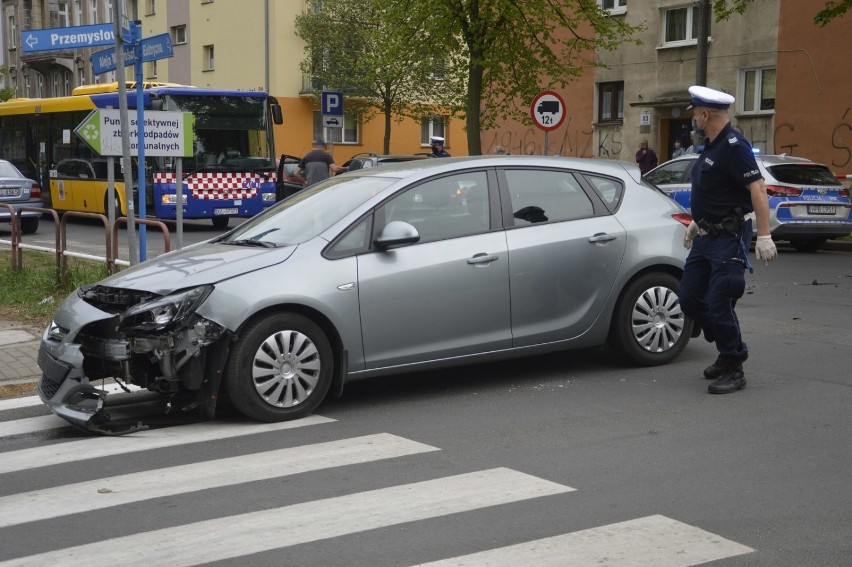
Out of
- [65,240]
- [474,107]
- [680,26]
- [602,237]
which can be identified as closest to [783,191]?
[474,107]

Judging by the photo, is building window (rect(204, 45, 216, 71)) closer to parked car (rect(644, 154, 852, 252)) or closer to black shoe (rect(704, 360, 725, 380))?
parked car (rect(644, 154, 852, 252))

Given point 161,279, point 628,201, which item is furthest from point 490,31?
point 161,279

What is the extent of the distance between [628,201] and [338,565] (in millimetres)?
4515

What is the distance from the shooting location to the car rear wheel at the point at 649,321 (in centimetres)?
793

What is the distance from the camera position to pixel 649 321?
8023 millimetres

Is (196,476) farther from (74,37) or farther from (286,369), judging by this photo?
(74,37)

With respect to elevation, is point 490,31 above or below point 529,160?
above

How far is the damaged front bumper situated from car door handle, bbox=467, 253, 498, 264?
169 centimetres

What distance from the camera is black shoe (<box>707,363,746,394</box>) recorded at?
724 cm

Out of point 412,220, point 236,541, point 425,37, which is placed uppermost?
point 425,37

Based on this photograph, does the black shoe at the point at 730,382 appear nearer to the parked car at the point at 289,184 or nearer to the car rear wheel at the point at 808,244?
the car rear wheel at the point at 808,244

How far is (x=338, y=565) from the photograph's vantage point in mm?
4297

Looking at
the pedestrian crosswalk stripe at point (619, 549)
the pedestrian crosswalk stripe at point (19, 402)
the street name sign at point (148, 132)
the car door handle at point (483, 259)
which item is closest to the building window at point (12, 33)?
the street name sign at point (148, 132)

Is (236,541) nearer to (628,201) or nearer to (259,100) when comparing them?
(628,201)
